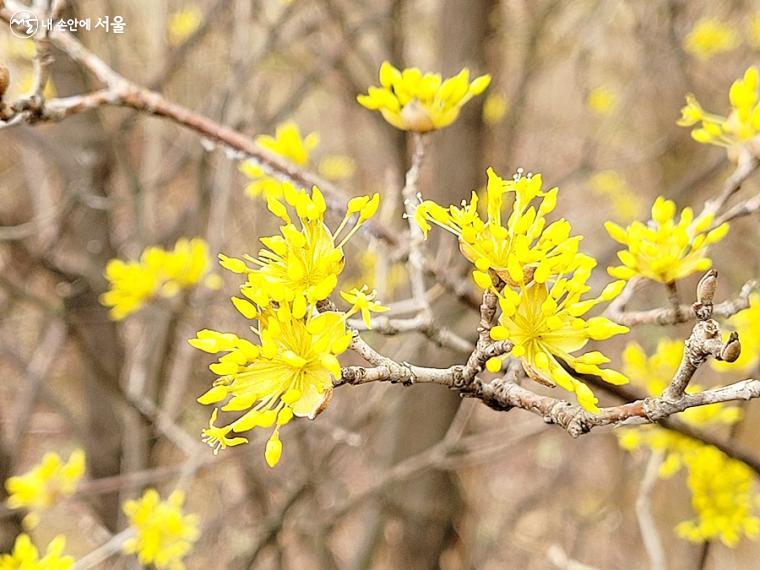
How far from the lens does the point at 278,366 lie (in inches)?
25.1

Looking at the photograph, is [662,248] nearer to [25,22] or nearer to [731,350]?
[731,350]

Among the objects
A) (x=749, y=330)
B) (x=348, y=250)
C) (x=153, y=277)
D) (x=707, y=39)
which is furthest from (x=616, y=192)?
(x=153, y=277)

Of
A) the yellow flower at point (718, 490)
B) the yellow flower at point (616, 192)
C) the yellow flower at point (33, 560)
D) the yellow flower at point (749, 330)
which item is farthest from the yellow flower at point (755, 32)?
the yellow flower at point (33, 560)

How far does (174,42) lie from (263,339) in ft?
7.98

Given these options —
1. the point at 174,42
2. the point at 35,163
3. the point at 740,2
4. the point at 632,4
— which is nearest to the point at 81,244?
the point at 35,163

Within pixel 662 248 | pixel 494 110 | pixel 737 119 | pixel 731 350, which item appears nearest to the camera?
pixel 731 350

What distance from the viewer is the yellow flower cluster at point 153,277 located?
1.62 metres

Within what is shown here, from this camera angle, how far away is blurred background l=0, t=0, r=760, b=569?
2.02 m

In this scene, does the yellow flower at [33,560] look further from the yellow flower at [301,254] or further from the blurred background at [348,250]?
the yellow flower at [301,254]

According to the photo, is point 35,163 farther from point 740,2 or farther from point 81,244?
point 740,2

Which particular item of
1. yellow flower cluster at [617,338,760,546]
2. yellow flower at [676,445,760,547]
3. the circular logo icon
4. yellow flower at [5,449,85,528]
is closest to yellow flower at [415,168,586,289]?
the circular logo icon

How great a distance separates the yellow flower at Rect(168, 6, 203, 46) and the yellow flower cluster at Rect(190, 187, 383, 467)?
218cm

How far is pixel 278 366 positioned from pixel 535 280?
231mm

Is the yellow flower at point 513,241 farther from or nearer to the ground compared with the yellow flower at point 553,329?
farther from the ground
